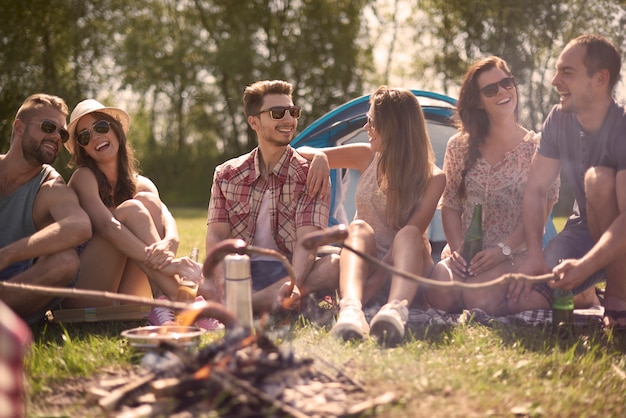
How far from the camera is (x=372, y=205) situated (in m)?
4.23

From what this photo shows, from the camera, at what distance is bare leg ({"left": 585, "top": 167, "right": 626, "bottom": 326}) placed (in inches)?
138

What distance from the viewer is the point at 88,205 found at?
392 cm

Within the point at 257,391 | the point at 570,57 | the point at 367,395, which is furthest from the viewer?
the point at 570,57

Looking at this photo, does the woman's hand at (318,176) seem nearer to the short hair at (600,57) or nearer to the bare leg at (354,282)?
the bare leg at (354,282)

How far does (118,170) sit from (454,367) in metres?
2.58

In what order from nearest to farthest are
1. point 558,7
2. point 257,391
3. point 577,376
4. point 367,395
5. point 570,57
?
1. point 257,391
2. point 367,395
3. point 577,376
4. point 570,57
5. point 558,7

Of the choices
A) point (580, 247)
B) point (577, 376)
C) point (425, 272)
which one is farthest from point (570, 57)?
point (577, 376)

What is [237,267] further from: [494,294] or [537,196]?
[537,196]

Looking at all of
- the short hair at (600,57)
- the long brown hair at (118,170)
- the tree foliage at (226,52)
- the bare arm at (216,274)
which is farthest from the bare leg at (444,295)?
the tree foliage at (226,52)

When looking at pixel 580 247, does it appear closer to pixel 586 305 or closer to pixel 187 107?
pixel 586 305

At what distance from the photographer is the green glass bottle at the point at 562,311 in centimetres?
343

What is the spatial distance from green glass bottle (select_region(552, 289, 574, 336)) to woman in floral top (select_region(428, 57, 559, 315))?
59 centimetres

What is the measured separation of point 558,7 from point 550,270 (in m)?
15.1

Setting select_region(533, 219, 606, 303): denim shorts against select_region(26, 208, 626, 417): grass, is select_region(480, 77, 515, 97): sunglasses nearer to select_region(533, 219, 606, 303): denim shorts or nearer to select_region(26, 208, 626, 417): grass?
select_region(533, 219, 606, 303): denim shorts
